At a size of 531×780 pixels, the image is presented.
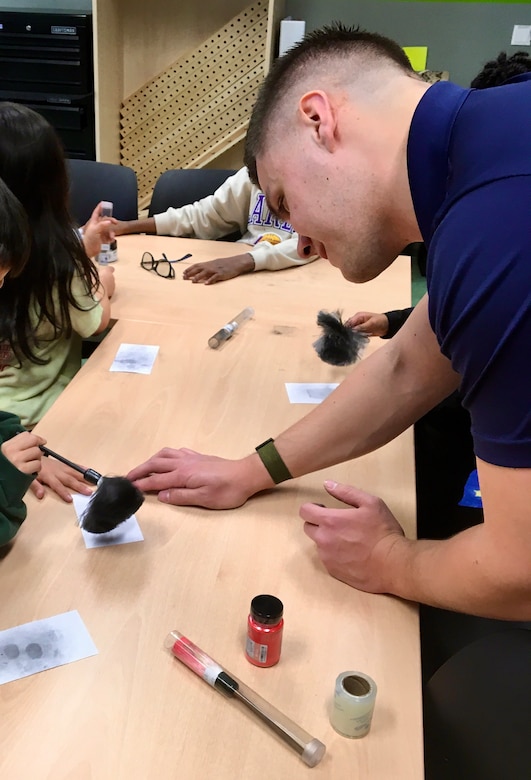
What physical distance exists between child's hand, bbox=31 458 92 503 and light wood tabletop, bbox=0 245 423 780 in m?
0.02

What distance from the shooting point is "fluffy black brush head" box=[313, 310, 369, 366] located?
1.63 meters

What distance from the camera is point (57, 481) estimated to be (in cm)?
114

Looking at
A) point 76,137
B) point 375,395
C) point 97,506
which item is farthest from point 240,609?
point 76,137

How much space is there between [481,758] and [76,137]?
388 cm

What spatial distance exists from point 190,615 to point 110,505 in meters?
0.21

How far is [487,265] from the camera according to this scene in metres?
0.65

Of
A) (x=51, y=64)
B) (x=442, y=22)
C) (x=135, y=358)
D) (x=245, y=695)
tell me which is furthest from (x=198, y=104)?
(x=245, y=695)

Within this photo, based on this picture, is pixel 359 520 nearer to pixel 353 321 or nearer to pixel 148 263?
pixel 353 321

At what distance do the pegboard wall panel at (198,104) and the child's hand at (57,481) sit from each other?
3336 mm

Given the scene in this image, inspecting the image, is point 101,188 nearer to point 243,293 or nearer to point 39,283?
point 243,293

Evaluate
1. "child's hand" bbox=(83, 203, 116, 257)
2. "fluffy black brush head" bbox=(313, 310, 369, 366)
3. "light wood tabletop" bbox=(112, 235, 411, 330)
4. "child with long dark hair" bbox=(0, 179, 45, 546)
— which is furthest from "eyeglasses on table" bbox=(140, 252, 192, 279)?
"child with long dark hair" bbox=(0, 179, 45, 546)

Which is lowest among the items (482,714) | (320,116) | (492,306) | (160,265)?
(482,714)

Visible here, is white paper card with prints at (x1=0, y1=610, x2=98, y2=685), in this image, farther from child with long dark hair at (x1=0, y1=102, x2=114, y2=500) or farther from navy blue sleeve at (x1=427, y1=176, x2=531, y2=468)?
child with long dark hair at (x1=0, y1=102, x2=114, y2=500)

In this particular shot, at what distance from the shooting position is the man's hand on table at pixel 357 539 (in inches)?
37.4
